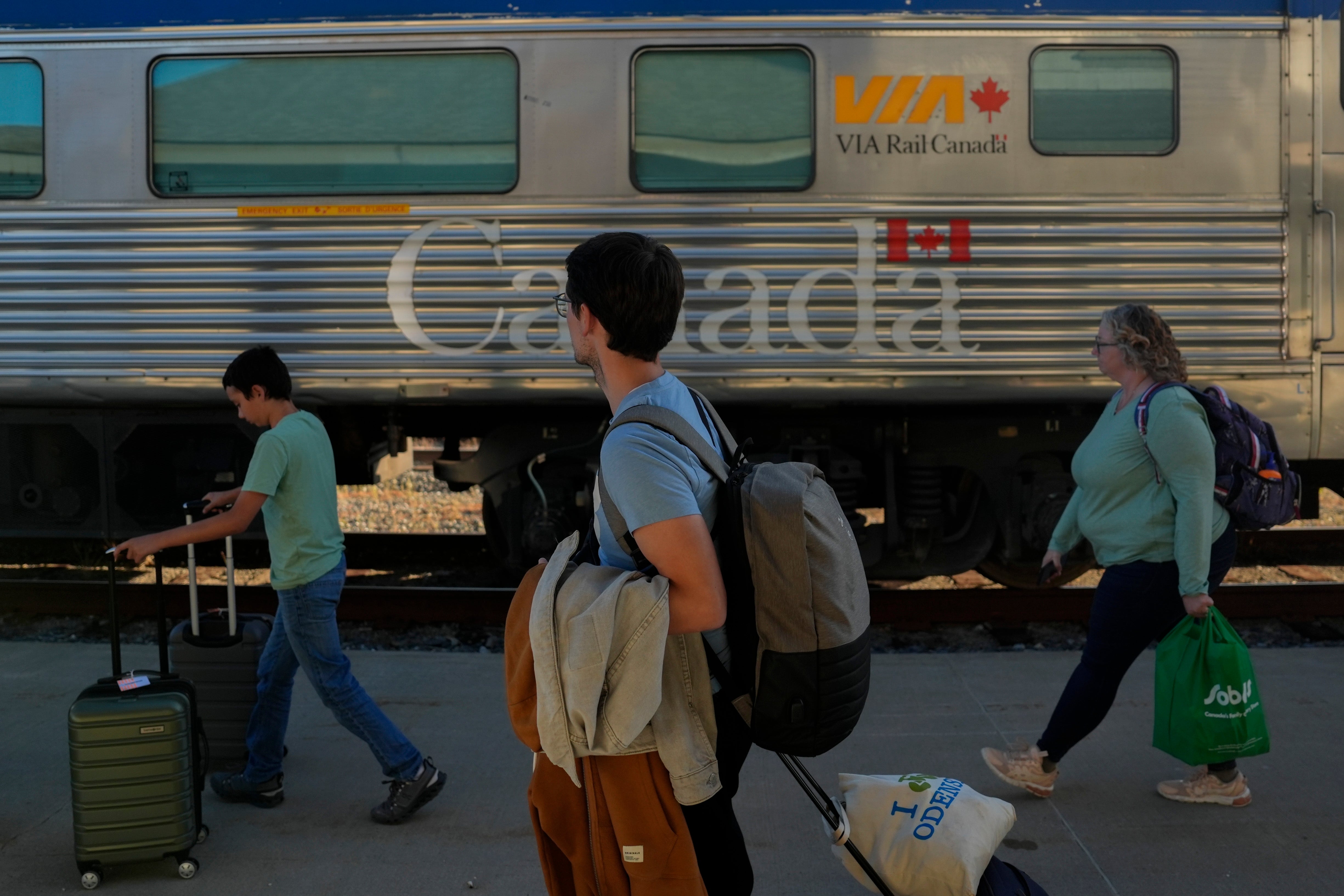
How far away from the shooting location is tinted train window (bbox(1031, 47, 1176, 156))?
18.9 feet

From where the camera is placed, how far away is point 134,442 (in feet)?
21.3

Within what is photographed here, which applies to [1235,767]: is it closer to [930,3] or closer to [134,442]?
[930,3]

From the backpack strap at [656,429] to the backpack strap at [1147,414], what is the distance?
79.4 inches

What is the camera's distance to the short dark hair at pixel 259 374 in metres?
3.79

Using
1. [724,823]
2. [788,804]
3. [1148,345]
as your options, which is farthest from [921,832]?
[1148,345]

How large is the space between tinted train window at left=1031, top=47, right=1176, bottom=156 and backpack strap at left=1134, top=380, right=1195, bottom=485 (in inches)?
98.1

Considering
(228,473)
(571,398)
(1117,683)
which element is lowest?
(1117,683)

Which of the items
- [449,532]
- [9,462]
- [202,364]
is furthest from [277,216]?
[449,532]

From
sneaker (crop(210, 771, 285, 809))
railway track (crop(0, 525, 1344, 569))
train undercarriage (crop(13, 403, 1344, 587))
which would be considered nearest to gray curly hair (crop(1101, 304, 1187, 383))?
train undercarriage (crop(13, 403, 1344, 587))

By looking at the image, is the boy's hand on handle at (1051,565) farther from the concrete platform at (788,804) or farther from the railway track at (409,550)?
the railway track at (409,550)

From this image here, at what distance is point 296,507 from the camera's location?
3.79m

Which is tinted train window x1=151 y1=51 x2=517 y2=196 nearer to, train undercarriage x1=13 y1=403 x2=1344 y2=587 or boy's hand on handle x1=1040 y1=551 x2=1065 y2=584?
train undercarriage x1=13 y1=403 x2=1344 y2=587

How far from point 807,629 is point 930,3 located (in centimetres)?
455

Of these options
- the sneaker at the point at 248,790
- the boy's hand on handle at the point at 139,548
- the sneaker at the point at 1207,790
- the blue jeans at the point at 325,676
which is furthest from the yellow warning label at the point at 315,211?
the sneaker at the point at 1207,790
